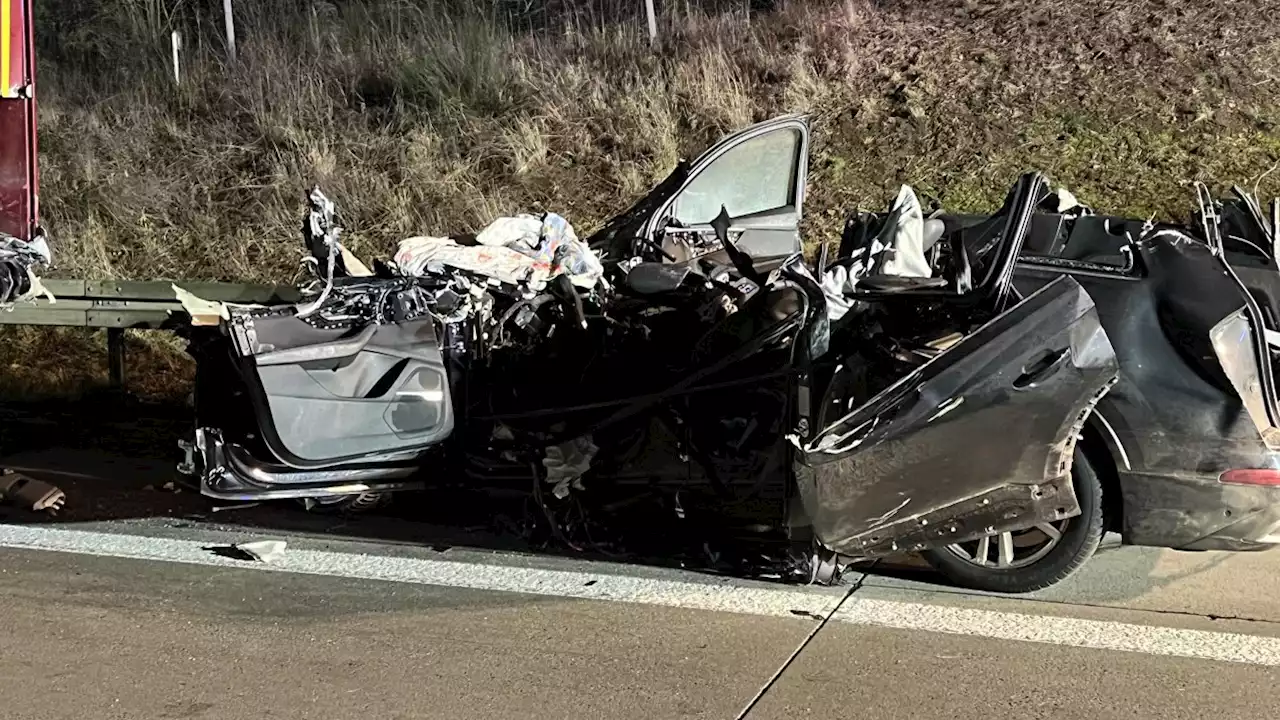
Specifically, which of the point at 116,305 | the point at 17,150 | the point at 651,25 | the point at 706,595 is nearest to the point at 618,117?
the point at 651,25

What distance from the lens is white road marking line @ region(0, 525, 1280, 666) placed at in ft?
12.9

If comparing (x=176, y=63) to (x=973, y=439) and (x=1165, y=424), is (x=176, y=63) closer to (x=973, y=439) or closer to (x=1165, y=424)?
(x=973, y=439)

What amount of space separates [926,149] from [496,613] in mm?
7668

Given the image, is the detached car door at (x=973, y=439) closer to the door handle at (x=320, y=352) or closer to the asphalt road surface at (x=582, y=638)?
the asphalt road surface at (x=582, y=638)

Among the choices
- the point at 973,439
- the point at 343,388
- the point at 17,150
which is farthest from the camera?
the point at 17,150

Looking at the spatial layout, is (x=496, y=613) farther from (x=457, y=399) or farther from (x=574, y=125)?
(x=574, y=125)

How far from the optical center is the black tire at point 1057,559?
4.10 m

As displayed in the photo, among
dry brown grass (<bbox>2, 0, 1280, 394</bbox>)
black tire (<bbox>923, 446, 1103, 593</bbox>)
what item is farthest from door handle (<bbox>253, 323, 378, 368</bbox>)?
dry brown grass (<bbox>2, 0, 1280, 394</bbox>)

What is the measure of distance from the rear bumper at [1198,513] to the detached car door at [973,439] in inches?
11.7

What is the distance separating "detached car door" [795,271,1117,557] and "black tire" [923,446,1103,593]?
0.24 m

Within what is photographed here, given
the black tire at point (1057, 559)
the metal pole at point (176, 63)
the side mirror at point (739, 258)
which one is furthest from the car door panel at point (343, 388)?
the metal pole at point (176, 63)

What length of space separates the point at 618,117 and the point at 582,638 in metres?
8.72

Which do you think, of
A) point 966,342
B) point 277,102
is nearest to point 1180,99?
point 966,342

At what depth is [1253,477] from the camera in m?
3.84
